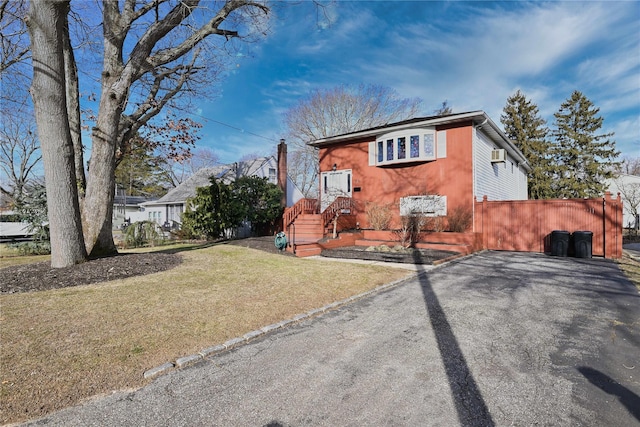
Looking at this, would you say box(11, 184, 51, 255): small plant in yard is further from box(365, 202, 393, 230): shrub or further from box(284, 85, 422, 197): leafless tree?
box(284, 85, 422, 197): leafless tree

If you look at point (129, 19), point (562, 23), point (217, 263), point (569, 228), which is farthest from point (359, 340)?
point (562, 23)

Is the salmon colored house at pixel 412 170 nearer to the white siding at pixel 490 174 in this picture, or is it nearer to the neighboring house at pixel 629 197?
the white siding at pixel 490 174

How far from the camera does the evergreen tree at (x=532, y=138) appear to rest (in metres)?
26.6

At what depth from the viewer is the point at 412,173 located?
14297mm

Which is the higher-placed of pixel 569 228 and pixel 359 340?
pixel 569 228

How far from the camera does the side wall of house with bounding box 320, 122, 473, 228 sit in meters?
12.9

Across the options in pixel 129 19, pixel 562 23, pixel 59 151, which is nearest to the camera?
pixel 59 151

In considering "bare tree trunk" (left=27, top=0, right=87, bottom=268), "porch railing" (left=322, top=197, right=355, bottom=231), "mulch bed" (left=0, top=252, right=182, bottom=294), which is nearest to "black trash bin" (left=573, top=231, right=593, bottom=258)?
"porch railing" (left=322, top=197, right=355, bottom=231)

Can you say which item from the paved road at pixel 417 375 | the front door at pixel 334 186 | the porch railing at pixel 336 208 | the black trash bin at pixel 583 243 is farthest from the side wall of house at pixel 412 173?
the paved road at pixel 417 375

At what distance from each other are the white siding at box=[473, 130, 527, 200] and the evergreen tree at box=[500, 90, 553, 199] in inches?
373

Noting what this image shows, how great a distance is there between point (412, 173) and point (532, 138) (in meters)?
20.8

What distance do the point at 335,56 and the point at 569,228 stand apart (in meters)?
17.0

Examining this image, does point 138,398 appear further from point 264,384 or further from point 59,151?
point 59,151

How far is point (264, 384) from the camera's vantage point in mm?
2605
